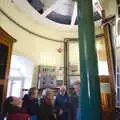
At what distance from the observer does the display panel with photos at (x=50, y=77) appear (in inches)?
161

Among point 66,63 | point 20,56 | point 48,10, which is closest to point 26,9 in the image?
point 48,10

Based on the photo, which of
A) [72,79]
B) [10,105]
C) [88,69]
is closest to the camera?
[88,69]

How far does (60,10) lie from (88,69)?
3709mm

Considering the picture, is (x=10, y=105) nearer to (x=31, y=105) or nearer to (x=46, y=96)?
(x=31, y=105)

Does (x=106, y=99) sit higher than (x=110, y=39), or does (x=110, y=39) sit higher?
(x=110, y=39)

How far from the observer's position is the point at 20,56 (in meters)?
3.72

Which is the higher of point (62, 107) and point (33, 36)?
point (33, 36)

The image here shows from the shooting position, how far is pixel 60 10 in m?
4.39

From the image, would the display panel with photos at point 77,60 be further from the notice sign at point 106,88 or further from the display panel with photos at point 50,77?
the notice sign at point 106,88

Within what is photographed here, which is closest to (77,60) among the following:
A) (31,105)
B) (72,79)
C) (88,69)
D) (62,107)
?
(72,79)

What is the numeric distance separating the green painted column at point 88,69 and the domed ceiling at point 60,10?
2682 mm

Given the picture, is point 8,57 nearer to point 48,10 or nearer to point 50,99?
point 50,99

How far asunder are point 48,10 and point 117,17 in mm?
1824

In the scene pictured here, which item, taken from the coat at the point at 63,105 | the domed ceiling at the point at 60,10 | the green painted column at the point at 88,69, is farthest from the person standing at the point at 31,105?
the green painted column at the point at 88,69
